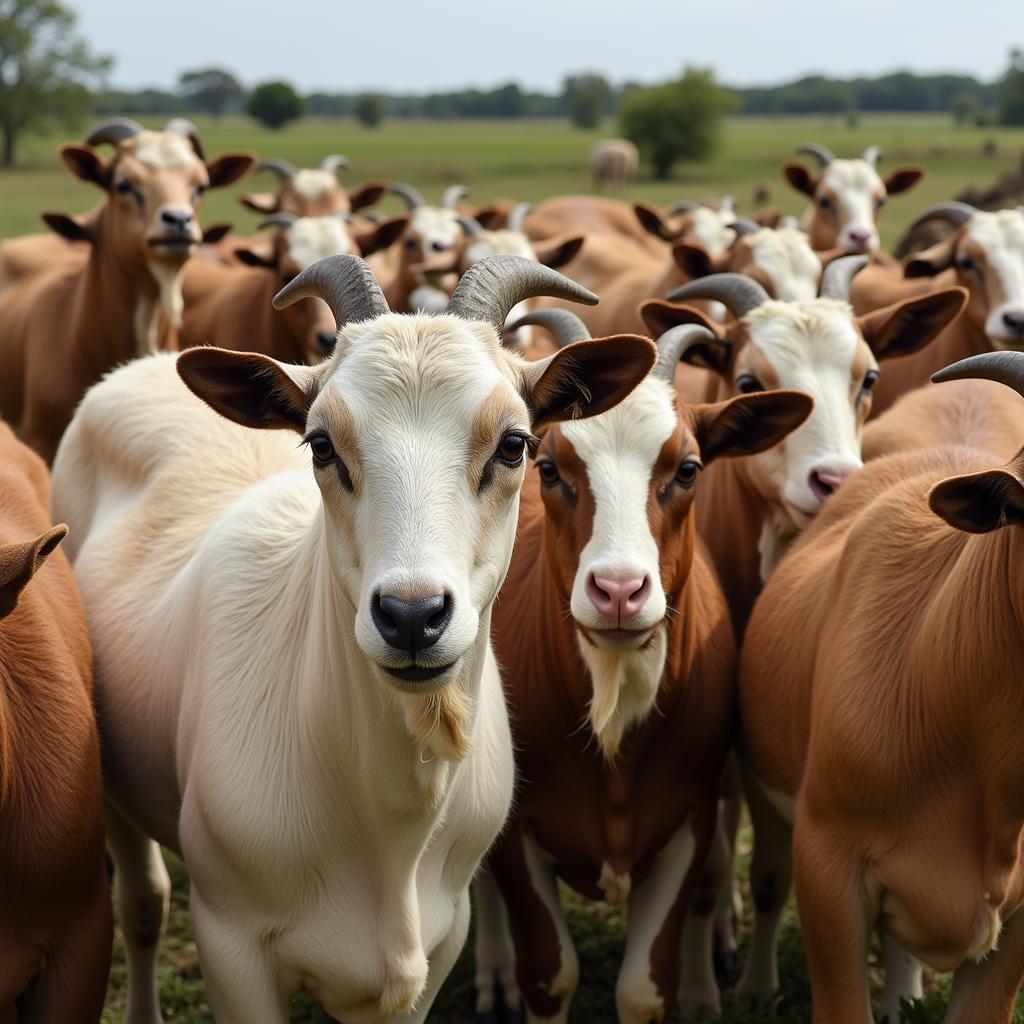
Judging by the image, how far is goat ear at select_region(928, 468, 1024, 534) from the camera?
3189 millimetres

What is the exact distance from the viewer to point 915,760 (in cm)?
378

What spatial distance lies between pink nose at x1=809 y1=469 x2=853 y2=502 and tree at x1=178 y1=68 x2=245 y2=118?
148 meters

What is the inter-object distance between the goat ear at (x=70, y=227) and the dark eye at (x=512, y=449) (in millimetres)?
6787

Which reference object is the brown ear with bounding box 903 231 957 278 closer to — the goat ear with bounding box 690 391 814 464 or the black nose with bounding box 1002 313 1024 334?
the black nose with bounding box 1002 313 1024 334

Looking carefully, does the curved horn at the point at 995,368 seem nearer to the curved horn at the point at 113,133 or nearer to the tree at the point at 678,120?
the curved horn at the point at 113,133

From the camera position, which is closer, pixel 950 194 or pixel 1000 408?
pixel 1000 408

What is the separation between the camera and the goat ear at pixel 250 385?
347 cm

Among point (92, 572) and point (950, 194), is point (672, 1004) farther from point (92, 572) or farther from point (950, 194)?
point (950, 194)

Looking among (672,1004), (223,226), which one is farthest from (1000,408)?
(223,226)

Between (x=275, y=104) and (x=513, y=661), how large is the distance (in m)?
99.6

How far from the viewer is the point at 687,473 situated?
175 inches

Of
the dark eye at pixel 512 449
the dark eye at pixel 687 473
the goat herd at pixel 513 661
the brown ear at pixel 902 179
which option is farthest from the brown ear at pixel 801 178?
the dark eye at pixel 512 449

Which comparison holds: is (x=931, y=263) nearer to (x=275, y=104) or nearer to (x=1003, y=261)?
(x=1003, y=261)

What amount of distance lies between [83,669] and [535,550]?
156 cm
